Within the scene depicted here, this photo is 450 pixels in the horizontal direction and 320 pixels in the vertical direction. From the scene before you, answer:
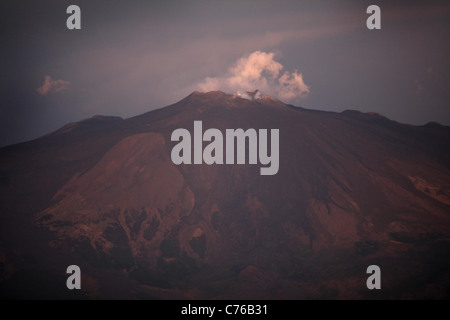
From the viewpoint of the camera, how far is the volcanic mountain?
1783 inches

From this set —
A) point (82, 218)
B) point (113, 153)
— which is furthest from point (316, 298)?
point (113, 153)

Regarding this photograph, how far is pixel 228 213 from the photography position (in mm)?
58438

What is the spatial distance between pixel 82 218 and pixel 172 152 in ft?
55.6

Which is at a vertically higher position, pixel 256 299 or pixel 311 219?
pixel 311 219

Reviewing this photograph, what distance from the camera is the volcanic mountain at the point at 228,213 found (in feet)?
149

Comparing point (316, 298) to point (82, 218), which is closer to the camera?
point (316, 298)

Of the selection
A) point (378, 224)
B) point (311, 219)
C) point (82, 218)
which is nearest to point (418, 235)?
point (378, 224)

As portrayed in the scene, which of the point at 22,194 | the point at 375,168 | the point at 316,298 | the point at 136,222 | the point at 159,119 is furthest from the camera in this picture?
the point at 159,119

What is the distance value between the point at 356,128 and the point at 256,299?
43.1 meters

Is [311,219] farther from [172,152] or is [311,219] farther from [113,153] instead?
[113,153]

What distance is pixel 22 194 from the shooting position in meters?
59.1
